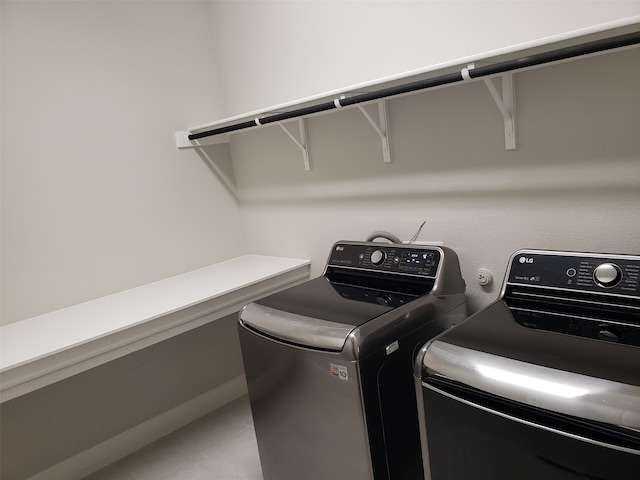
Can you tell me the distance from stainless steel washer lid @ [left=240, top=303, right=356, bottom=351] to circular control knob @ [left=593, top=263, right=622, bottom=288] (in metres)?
0.68

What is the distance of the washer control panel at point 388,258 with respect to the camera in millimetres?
1746

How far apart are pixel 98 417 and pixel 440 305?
A: 1743mm

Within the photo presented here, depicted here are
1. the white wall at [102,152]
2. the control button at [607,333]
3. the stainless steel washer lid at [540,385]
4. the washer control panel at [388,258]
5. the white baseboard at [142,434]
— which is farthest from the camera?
the white baseboard at [142,434]

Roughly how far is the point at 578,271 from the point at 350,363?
69cm

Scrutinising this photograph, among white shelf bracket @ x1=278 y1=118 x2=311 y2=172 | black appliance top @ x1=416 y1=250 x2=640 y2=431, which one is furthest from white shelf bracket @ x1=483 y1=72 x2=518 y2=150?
white shelf bracket @ x1=278 y1=118 x2=311 y2=172

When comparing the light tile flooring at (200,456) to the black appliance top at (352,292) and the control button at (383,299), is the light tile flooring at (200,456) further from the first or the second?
the control button at (383,299)

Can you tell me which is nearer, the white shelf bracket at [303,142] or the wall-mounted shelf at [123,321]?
the wall-mounted shelf at [123,321]

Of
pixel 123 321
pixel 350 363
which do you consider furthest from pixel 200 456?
pixel 350 363

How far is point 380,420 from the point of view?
1.50m

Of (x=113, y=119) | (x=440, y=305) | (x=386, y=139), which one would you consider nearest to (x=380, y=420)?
(x=440, y=305)

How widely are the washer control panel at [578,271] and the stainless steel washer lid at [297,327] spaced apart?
547 mm

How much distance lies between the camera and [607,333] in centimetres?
118

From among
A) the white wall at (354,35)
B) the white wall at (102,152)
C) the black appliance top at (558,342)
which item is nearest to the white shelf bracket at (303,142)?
the white wall at (354,35)

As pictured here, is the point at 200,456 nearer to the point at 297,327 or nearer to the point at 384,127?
the point at 297,327
